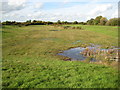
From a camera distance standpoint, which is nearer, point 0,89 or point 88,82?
point 0,89

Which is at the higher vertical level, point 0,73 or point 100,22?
point 100,22

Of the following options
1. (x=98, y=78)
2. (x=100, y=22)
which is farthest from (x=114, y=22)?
(x=98, y=78)

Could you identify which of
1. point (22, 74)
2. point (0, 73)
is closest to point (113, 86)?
point (22, 74)

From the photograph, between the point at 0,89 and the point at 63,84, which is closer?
the point at 0,89

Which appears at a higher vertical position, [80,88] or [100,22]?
[100,22]

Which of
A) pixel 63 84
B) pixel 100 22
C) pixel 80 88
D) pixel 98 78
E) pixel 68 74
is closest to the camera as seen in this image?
pixel 80 88

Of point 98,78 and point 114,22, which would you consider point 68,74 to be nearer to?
point 98,78

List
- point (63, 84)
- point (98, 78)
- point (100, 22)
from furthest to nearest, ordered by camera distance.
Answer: point (100, 22)
point (98, 78)
point (63, 84)

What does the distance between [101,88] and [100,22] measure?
14774cm

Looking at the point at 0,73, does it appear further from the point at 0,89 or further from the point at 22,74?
the point at 0,89

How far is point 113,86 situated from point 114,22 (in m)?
116

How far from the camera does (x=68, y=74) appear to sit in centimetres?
1312

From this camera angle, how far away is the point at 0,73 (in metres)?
13.5

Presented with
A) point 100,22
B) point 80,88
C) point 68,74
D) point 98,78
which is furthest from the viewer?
point 100,22
